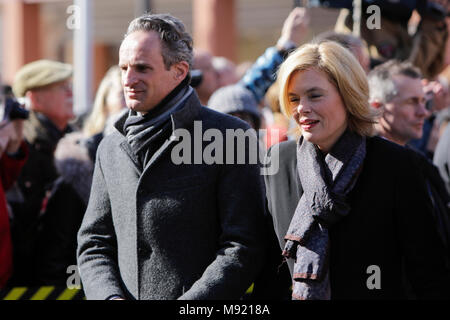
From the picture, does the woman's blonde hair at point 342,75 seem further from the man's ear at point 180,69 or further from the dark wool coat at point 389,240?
the man's ear at point 180,69

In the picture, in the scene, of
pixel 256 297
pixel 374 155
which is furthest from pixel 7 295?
pixel 374 155

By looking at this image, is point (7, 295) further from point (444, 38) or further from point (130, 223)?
point (444, 38)

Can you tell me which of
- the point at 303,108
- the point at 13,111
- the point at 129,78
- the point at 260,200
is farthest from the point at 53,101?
the point at 303,108

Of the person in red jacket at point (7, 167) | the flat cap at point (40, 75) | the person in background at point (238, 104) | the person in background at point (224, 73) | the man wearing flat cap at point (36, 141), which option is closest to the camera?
the person in red jacket at point (7, 167)

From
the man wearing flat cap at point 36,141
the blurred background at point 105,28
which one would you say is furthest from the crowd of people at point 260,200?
the blurred background at point 105,28

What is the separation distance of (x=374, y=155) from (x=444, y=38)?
288cm

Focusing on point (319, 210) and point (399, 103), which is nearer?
point (319, 210)

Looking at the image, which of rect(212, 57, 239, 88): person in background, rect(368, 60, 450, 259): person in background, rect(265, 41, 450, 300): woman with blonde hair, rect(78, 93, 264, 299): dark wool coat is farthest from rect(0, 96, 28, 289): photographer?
rect(212, 57, 239, 88): person in background

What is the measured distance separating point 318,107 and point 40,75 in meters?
2.66

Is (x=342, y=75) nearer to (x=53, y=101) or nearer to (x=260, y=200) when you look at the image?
(x=260, y=200)

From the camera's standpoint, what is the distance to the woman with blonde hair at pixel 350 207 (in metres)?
2.52

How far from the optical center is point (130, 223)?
2.69 meters

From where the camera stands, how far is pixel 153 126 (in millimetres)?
2641

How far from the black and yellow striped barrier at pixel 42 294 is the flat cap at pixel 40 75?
1.69 m
